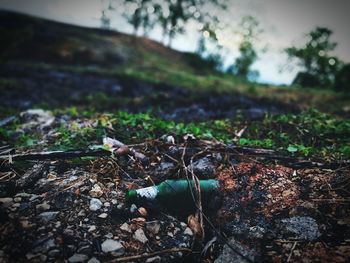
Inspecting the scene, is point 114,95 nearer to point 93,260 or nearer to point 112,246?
point 112,246

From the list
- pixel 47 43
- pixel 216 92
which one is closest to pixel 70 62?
pixel 47 43

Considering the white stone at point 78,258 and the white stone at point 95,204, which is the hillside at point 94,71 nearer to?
the white stone at point 95,204

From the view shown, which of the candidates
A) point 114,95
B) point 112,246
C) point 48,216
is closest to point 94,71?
point 114,95

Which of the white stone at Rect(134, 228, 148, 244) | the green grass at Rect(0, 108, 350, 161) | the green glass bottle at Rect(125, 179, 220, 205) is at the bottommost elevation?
the white stone at Rect(134, 228, 148, 244)

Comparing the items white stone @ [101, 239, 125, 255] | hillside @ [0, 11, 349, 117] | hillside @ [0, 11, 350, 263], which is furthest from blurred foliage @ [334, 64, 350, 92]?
white stone @ [101, 239, 125, 255]

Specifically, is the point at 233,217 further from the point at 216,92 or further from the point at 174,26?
the point at 174,26

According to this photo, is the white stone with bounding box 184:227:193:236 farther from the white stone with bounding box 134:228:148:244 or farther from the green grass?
the green grass
